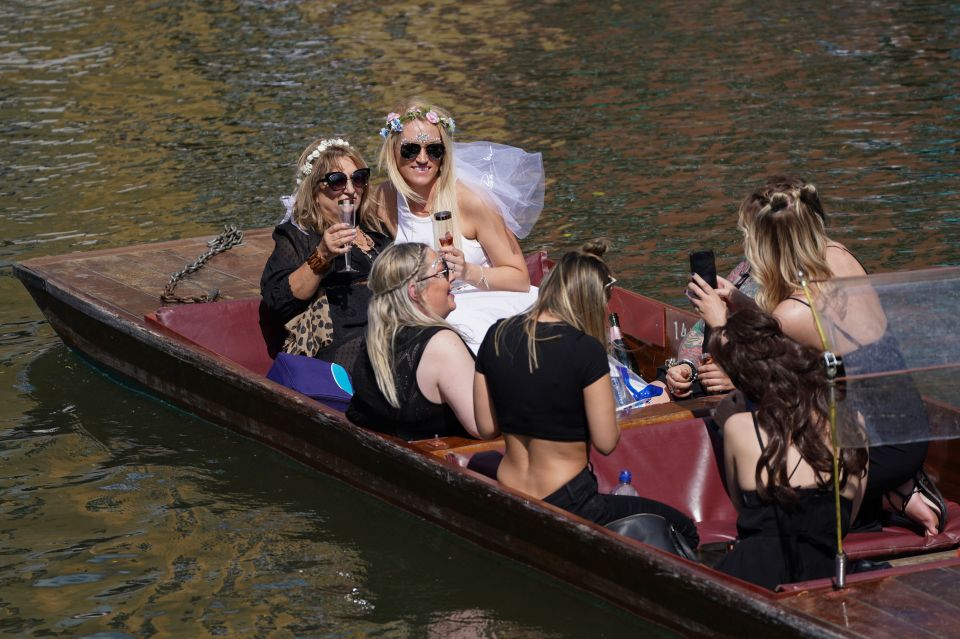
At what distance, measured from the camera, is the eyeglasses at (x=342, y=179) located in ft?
20.4

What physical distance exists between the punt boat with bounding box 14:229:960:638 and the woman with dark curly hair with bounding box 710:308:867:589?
0.21 metres

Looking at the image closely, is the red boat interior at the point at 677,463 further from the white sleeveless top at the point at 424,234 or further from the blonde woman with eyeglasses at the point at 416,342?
the white sleeveless top at the point at 424,234

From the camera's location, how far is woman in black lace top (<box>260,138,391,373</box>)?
6.26 meters

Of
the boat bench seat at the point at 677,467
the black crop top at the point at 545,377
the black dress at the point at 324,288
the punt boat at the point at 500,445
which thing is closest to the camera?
the punt boat at the point at 500,445

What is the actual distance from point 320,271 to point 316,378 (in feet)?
1.56

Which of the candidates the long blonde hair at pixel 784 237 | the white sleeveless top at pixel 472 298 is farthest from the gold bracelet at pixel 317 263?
the long blonde hair at pixel 784 237

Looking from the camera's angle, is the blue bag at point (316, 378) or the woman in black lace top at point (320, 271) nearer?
the blue bag at point (316, 378)

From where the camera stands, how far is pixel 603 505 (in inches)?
185

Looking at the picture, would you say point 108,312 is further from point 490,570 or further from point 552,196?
point 552,196

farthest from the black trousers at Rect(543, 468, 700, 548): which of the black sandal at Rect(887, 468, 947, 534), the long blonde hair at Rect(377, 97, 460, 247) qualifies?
the long blonde hair at Rect(377, 97, 460, 247)

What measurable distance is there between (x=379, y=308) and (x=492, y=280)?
135 centimetres

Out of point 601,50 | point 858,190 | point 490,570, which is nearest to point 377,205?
point 490,570

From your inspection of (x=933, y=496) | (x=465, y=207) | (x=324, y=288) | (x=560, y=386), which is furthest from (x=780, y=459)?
(x=324, y=288)

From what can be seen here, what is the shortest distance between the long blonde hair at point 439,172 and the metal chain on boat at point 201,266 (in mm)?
1403
